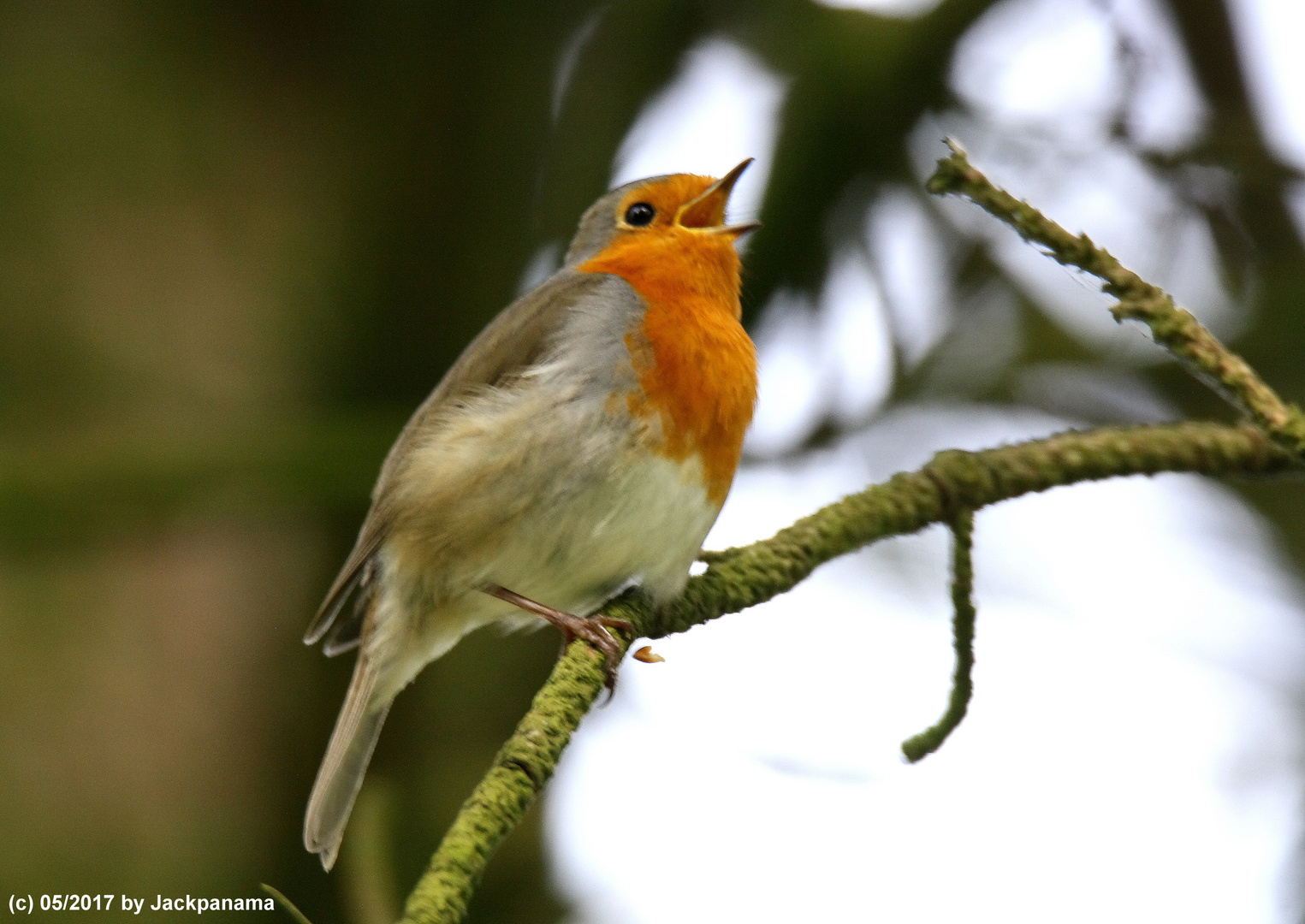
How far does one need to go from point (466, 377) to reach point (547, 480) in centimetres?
54

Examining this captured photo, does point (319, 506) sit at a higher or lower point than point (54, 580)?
higher

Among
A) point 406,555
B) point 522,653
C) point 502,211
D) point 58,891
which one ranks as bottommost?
point 58,891

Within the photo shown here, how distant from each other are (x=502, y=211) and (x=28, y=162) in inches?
60.6

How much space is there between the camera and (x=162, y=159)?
4.33 metres

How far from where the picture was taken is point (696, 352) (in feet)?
10.7

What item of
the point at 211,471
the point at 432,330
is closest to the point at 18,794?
the point at 211,471

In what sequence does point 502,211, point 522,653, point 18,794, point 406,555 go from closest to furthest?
point 406,555 → point 18,794 → point 522,653 → point 502,211

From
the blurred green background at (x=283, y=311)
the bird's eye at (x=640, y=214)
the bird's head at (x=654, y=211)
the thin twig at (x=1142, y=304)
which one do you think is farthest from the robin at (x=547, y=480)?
the thin twig at (x=1142, y=304)

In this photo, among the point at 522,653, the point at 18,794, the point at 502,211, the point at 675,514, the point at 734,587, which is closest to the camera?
the point at 734,587

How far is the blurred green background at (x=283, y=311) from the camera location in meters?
3.48

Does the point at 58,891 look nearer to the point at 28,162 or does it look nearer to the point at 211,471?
the point at 211,471

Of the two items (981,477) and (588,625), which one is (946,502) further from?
(588,625)

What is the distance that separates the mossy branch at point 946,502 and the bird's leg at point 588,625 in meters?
0.05

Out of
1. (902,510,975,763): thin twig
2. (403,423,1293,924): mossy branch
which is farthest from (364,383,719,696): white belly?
(902,510,975,763): thin twig
